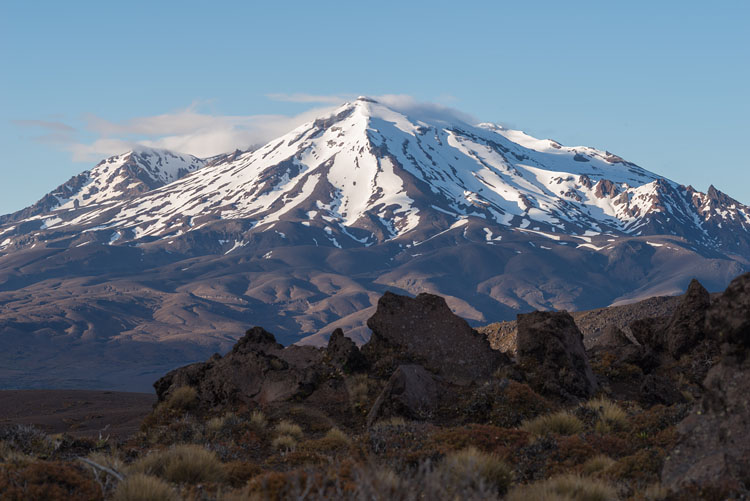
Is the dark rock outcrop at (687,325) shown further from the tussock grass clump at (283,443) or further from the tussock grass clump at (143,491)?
the tussock grass clump at (143,491)

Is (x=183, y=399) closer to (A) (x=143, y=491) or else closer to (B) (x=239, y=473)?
(B) (x=239, y=473)

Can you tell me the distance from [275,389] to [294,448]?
6.32m

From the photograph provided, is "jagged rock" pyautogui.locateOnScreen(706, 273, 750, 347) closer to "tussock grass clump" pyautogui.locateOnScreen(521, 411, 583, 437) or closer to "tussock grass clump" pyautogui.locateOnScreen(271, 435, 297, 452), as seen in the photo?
"tussock grass clump" pyautogui.locateOnScreen(521, 411, 583, 437)

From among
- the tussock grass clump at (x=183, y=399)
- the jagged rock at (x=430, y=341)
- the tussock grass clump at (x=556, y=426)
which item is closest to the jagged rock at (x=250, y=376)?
the tussock grass clump at (x=183, y=399)

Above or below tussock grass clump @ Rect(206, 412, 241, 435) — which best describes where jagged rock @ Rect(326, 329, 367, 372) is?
above

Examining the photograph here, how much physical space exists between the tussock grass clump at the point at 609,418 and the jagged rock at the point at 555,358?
3055 millimetres

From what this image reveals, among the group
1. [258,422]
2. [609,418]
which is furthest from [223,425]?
[609,418]

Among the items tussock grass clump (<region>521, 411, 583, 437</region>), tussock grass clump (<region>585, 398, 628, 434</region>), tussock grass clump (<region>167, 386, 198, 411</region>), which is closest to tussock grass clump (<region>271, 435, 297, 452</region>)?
tussock grass clump (<region>521, 411, 583, 437</region>)

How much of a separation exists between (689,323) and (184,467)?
48.4ft

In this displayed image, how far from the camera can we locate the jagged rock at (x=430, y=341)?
1812 cm

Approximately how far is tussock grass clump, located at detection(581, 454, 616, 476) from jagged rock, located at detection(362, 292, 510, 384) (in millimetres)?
8407

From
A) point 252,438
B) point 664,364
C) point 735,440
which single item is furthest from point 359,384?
point 735,440

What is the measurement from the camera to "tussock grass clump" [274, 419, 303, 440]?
46.1 ft

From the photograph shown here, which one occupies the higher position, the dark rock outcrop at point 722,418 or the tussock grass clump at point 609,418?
the dark rock outcrop at point 722,418
